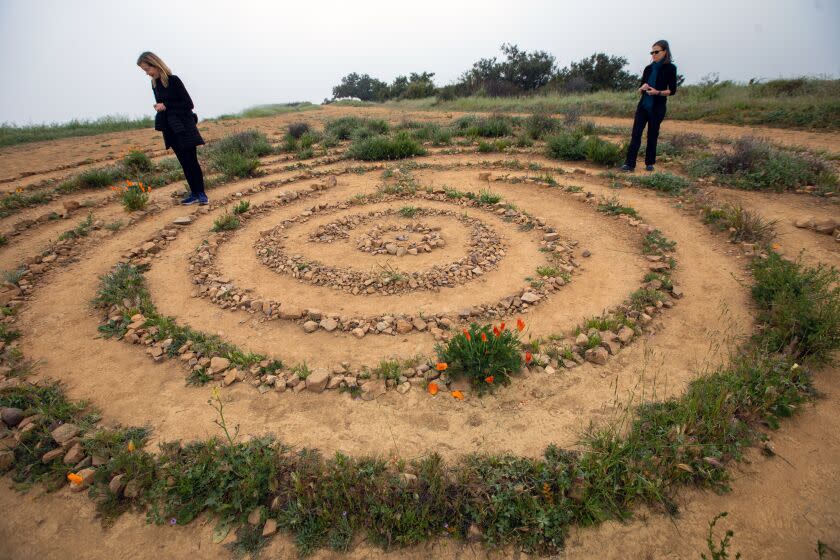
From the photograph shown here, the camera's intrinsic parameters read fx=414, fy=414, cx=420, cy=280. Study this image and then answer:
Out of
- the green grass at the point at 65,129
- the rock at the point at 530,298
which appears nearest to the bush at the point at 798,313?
the rock at the point at 530,298

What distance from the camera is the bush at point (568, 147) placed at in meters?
9.51

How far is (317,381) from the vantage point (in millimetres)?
3604

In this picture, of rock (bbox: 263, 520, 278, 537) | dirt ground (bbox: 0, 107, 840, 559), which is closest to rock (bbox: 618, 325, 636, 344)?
dirt ground (bbox: 0, 107, 840, 559)

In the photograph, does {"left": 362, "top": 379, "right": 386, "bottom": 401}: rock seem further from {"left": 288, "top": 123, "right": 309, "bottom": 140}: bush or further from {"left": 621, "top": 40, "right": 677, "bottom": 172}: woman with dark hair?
{"left": 288, "top": 123, "right": 309, "bottom": 140}: bush

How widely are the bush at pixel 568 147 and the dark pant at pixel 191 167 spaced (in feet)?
25.3

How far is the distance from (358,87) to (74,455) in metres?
48.4

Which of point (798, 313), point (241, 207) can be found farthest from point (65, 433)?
point (798, 313)

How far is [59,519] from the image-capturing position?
8.83 feet

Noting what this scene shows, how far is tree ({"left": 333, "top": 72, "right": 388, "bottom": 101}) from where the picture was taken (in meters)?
42.6

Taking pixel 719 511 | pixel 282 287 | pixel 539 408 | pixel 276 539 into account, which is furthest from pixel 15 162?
pixel 719 511

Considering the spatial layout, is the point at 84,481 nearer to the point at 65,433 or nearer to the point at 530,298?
the point at 65,433

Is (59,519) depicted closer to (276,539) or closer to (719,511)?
(276,539)

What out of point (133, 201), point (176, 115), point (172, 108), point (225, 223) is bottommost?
A: point (225, 223)

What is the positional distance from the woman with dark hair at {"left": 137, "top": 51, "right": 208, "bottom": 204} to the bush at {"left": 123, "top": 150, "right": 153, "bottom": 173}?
343 cm
